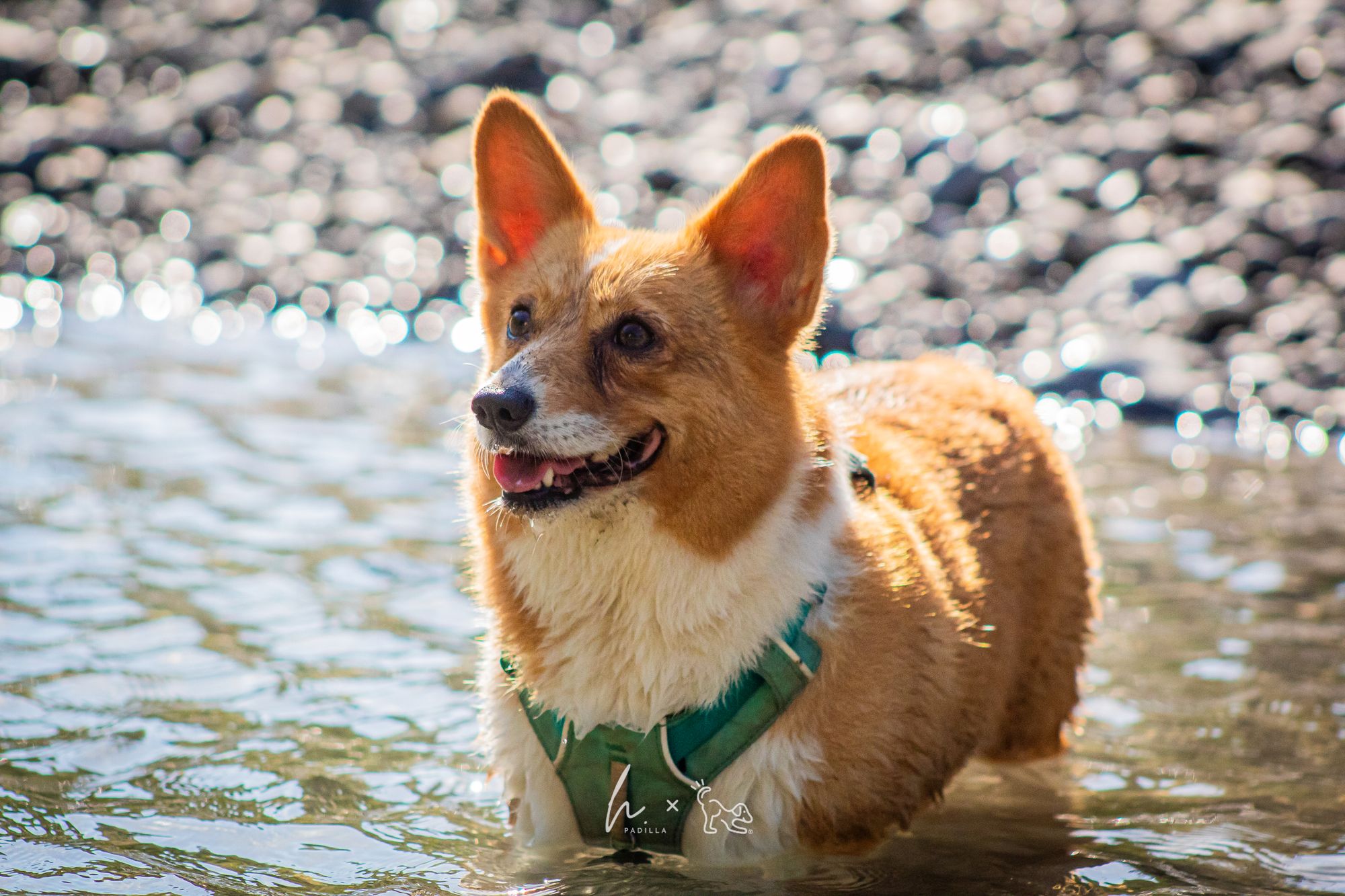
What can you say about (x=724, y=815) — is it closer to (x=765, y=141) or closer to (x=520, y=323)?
(x=520, y=323)

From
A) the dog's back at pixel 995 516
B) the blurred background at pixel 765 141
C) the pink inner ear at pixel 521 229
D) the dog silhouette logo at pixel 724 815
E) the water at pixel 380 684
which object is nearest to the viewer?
the dog silhouette logo at pixel 724 815

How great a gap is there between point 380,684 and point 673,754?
2.02 meters

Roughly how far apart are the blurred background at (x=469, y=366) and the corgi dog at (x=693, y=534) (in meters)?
0.30

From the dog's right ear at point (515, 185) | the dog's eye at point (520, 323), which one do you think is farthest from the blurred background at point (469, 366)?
the dog's eye at point (520, 323)

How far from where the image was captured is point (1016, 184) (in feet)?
38.2

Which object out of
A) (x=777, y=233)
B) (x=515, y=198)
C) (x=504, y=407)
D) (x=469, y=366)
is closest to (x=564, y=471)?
(x=504, y=407)

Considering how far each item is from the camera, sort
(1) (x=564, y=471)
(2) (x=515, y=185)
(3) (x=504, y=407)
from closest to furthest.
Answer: (3) (x=504, y=407)
(1) (x=564, y=471)
(2) (x=515, y=185)

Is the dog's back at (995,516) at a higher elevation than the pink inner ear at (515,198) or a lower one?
lower

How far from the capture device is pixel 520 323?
375 cm

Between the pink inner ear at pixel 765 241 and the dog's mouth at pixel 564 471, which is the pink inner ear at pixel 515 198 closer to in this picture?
the pink inner ear at pixel 765 241

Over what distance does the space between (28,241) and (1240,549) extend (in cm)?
945

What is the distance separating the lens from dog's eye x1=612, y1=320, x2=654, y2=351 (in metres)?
3.59

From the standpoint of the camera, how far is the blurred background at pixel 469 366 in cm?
426

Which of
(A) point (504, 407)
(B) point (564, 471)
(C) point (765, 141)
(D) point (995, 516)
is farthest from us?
(C) point (765, 141)
